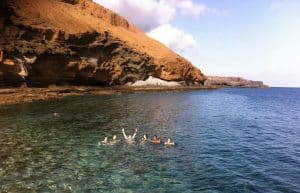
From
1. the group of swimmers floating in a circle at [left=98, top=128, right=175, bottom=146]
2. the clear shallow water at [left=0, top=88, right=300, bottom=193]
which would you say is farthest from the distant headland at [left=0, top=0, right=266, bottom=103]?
the group of swimmers floating in a circle at [left=98, top=128, right=175, bottom=146]

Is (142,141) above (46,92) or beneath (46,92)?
beneath

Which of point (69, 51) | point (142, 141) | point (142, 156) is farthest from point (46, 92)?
point (142, 156)

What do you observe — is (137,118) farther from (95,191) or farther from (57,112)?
(95,191)

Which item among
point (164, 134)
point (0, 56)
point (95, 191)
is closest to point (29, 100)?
point (0, 56)

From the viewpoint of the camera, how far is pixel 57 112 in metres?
46.7

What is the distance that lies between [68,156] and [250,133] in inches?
854

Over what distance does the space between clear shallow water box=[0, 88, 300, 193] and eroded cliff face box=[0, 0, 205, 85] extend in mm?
21693

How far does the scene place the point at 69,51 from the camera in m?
74.7

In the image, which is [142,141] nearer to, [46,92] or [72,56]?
[46,92]

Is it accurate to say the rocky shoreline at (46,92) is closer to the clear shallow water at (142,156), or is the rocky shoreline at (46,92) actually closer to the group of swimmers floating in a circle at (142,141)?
the clear shallow water at (142,156)

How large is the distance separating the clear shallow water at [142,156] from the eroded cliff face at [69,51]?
21.7 metres

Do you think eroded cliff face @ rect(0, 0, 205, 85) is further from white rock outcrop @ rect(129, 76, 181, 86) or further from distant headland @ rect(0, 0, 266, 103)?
white rock outcrop @ rect(129, 76, 181, 86)

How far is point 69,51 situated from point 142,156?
5373 centimetres

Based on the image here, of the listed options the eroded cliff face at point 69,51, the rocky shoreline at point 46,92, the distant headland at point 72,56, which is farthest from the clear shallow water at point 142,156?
the eroded cliff face at point 69,51
